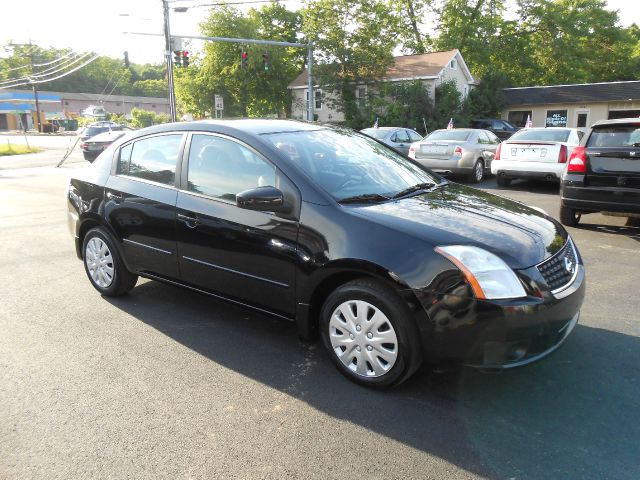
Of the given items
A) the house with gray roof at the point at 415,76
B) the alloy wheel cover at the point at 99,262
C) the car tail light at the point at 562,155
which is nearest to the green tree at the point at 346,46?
the house with gray roof at the point at 415,76

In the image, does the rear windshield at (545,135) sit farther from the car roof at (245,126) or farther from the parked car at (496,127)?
the parked car at (496,127)

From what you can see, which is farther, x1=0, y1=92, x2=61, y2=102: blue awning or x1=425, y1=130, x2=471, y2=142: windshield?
x1=0, y1=92, x2=61, y2=102: blue awning

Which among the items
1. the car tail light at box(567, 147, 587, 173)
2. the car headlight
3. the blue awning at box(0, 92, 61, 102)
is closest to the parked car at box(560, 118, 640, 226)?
the car tail light at box(567, 147, 587, 173)

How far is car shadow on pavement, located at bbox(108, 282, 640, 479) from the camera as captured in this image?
8.43 feet

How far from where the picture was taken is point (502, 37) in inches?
1827

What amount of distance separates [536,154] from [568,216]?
4323 mm

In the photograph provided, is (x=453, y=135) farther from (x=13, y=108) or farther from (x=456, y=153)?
(x=13, y=108)

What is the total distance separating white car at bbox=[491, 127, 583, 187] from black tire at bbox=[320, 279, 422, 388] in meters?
9.38

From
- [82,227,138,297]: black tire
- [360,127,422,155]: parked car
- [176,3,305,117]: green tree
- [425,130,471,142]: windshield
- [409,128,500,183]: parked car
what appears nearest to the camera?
[82,227,138,297]: black tire

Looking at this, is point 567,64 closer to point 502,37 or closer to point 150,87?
point 502,37

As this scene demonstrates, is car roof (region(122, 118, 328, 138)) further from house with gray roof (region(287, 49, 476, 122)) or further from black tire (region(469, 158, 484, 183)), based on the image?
house with gray roof (region(287, 49, 476, 122))

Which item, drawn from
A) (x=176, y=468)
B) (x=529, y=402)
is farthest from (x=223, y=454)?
(x=529, y=402)

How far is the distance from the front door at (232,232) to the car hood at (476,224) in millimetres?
606

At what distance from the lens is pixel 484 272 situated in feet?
9.37
